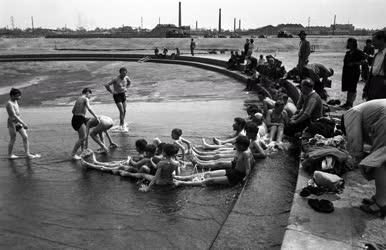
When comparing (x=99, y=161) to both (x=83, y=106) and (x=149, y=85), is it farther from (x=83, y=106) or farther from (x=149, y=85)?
(x=149, y=85)

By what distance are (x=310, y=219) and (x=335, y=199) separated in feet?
2.13

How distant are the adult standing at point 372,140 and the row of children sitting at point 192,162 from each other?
1.99 meters

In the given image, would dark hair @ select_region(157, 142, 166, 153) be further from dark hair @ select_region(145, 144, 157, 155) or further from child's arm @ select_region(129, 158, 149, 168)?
child's arm @ select_region(129, 158, 149, 168)

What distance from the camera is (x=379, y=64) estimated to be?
6270 millimetres

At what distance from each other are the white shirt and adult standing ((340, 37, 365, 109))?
2.83 m

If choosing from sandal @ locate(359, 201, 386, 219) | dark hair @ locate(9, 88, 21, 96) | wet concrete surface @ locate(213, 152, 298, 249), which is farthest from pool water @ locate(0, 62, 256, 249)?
sandal @ locate(359, 201, 386, 219)

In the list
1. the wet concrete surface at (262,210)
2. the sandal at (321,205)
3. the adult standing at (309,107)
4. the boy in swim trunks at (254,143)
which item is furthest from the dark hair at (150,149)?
the sandal at (321,205)

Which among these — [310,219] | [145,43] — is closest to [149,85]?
[310,219]

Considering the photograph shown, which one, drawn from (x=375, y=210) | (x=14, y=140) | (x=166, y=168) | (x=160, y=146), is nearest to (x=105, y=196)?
(x=166, y=168)

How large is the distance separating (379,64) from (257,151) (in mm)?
2391

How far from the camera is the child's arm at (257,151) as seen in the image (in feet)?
22.6

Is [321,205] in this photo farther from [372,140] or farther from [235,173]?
[235,173]

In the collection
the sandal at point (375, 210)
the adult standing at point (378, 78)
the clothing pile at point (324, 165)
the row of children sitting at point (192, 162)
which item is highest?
the adult standing at point (378, 78)

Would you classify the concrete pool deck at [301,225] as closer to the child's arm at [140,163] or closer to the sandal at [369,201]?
the sandal at [369,201]
